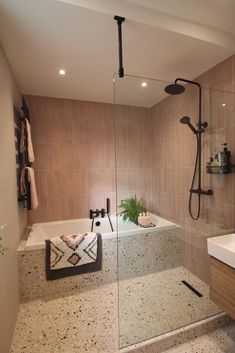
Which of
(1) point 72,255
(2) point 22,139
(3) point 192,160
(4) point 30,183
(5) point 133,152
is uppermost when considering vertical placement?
(2) point 22,139

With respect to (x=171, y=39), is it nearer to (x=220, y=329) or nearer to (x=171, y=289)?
(x=171, y=289)

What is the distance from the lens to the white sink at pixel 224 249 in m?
1.43

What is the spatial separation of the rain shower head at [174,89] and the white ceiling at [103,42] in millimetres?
131

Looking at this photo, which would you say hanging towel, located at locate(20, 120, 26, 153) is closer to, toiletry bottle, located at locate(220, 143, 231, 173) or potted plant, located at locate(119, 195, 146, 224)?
potted plant, located at locate(119, 195, 146, 224)

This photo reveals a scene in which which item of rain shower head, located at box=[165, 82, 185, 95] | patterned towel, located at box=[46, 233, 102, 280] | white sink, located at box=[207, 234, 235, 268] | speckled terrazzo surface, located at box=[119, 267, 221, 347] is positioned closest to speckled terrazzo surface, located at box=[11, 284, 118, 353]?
speckled terrazzo surface, located at box=[119, 267, 221, 347]

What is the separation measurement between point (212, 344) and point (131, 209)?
1.48 metres

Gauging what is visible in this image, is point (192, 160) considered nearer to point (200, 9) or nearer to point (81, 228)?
point (200, 9)

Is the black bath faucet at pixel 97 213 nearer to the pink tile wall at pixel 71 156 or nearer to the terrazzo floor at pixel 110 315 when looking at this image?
the pink tile wall at pixel 71 156

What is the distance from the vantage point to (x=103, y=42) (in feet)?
5.50

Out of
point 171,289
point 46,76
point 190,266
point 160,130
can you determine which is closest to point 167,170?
point 160,130

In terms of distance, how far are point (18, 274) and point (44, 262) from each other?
0.27 m

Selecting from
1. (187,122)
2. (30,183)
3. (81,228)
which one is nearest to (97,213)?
(81,228)

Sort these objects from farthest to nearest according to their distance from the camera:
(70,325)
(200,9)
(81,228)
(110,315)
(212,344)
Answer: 1. (81,228)
2. (110,315)
3. (70,325)
4. (212,344)
5. (200,9)

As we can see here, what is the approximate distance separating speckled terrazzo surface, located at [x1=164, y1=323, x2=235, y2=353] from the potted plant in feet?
4.16
